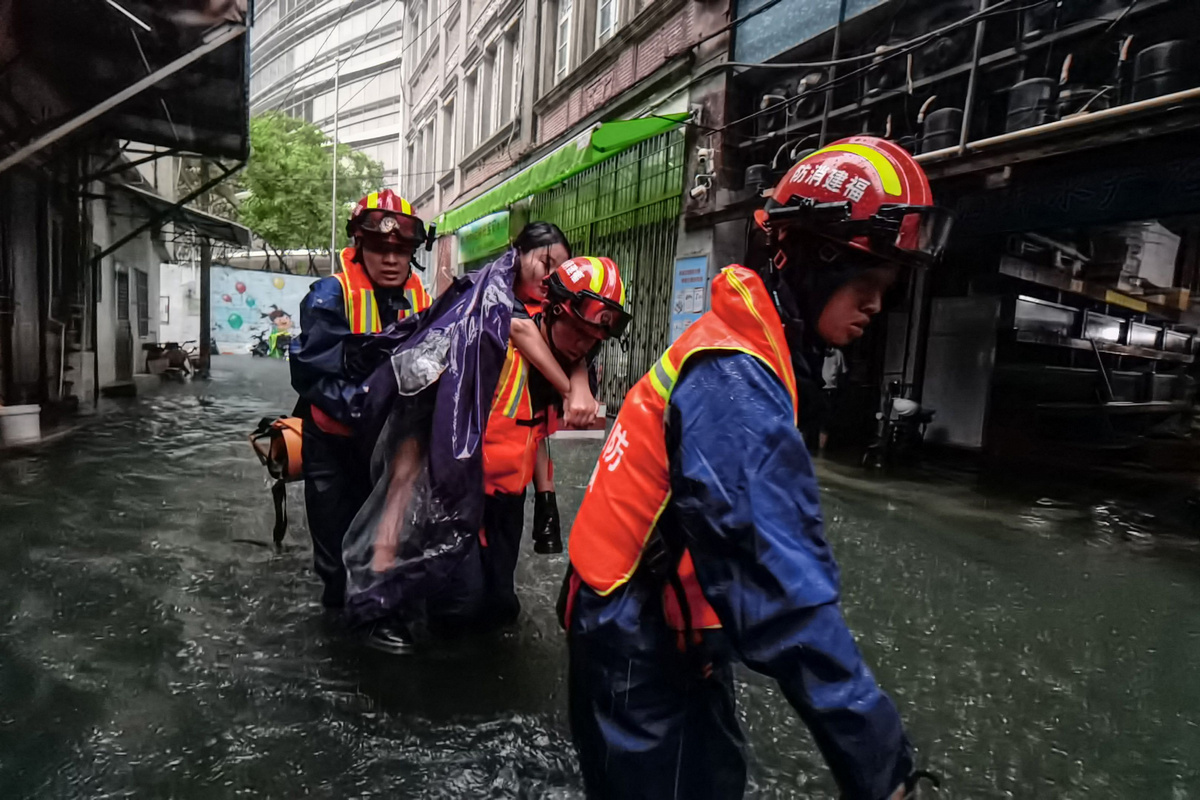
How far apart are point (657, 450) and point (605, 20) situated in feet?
45.2

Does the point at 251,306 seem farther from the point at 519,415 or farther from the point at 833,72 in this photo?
the point at 519,415

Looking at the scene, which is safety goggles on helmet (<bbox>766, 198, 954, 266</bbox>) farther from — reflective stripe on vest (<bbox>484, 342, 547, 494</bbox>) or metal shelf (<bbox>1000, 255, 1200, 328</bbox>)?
metal shelf (<bbox>1000, 255, 1200, 328</bbox>)

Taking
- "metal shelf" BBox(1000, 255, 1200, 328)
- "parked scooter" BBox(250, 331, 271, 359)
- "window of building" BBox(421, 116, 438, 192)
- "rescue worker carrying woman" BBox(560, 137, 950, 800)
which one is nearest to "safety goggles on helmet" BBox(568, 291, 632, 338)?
"rescue worker carrying woman" BBox(560, 137, 950, 800)

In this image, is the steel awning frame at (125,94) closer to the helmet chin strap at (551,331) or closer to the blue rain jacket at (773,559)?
the helmet chin strap at (551,331)

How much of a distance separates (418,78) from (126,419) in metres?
21.7

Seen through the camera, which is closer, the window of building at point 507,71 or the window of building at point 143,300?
the window of building at point 143,300

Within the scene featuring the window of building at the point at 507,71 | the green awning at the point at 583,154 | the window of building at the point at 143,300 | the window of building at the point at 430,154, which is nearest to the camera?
the green awning at the point at 583,154

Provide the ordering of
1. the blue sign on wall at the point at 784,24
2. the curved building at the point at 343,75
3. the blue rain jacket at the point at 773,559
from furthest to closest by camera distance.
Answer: the curved building at the point at 343,75 < the blue sign on wall at the point at 784,24 < the blue rain jacket at the point at 773,559

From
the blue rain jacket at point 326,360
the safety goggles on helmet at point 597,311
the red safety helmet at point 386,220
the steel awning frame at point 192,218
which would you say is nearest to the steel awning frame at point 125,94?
the red safety helmet at point 386,220

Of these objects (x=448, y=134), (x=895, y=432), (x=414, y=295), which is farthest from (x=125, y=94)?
(x=448, y=134)

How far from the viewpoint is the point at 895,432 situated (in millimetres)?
8328

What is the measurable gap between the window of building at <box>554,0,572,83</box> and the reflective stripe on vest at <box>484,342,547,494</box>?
43.0ft

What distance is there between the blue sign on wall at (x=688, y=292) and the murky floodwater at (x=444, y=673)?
451 centimetres

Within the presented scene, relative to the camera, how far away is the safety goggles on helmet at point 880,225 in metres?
1.27
